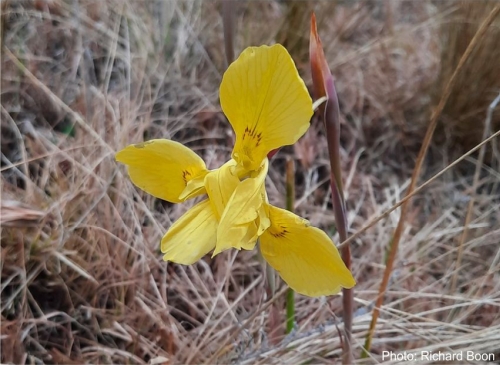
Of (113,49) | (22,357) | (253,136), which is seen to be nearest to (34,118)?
(113,49)

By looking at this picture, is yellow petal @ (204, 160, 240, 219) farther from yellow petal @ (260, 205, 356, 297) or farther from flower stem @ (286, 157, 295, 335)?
flower stem @ (286, 157, 295, 335)

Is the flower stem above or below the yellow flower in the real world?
below

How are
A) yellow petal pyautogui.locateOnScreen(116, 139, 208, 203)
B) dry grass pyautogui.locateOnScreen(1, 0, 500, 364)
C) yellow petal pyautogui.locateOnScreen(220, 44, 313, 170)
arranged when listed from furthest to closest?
dry grass pyautogui.locateOnScreen(1, 0, 500, 364), yellow petal pyautogui.locateOnScreen(116, 139, 208, 203), yellow petal pyautogui.locateOnScreen(220, 44, 313, 170)

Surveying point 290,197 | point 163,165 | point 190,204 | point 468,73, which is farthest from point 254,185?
point 468,73

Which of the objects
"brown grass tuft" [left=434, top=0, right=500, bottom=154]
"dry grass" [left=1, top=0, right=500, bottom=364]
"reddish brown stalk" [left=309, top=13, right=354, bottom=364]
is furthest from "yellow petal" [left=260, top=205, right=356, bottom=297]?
"brown grass tuft" [left=434, top=0, right=500, bottom=154]

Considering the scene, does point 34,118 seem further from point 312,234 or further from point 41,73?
point 312,234

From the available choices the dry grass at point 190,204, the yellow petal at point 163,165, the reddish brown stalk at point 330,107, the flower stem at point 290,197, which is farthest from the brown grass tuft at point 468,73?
the yellow petal at point 163,165

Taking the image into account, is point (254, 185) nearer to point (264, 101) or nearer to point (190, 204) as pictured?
point (264, 101)
